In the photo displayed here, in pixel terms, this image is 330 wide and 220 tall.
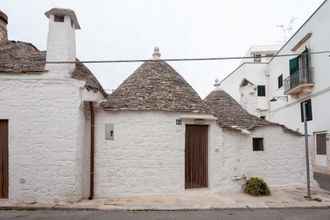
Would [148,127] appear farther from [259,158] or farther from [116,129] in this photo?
[259,158]

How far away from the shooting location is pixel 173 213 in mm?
9180

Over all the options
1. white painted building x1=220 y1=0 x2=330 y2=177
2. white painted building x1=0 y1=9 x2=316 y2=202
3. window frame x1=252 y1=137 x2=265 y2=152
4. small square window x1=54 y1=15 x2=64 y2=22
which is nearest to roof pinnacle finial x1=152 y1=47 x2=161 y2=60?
white painted building x1=0 y1=9 x2=316 y2=202

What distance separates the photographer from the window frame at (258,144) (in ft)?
45.1

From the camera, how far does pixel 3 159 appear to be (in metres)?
10.5

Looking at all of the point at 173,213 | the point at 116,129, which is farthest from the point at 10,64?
the point at 173,213

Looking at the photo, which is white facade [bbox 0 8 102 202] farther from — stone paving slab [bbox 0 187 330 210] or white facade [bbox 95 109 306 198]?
white facade [bbox 95 109 306 198]

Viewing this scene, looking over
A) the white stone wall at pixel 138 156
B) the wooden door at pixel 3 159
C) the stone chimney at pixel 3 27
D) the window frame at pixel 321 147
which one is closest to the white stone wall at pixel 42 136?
the wooden door at pixel 3 159

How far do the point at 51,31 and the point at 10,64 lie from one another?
73.7 inches

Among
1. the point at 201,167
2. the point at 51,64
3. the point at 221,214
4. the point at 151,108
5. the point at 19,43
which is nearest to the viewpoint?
the point at 221,214

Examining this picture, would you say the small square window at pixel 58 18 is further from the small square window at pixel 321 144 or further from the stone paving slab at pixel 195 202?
the small square window at pixel 321 144

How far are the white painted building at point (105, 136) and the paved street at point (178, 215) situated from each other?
4.56ft

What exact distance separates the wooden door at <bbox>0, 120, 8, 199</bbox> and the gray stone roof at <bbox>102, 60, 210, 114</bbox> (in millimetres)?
3465

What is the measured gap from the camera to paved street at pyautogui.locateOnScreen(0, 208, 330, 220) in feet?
28.3

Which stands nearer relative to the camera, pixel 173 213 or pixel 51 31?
pixel 173 213
